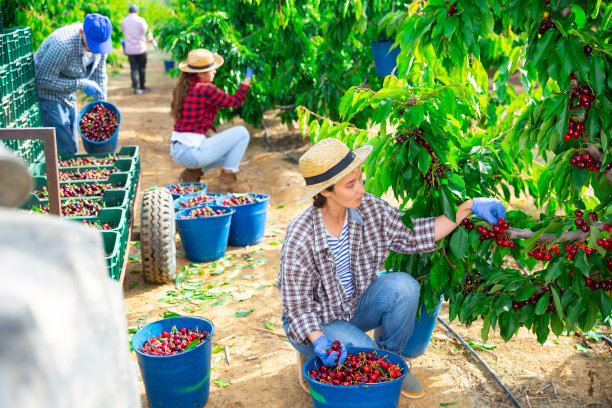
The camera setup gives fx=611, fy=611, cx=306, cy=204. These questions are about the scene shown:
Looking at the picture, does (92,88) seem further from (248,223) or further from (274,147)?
(274,147)

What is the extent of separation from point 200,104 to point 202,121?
21 cm

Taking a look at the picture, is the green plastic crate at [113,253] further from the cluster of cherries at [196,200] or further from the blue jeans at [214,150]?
the blue jeans at [214,150]

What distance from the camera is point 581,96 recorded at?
236 cm

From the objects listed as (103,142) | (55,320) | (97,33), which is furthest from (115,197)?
(55,320)

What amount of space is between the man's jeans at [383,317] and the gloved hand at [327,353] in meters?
0.16

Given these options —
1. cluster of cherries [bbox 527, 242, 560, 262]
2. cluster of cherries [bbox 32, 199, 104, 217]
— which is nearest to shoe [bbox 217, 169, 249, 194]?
cluster of cherries [bbox 32, 199, 104, 217]

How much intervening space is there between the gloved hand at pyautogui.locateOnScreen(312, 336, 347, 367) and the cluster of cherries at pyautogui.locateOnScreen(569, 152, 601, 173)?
3.93 feet

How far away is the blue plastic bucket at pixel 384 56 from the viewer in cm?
543

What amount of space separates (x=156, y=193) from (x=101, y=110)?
1.43m

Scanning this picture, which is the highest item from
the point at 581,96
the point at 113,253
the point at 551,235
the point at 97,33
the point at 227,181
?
the point at 581,96

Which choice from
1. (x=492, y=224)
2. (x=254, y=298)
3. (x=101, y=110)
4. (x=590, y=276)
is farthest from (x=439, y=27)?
(x=101, y=110)

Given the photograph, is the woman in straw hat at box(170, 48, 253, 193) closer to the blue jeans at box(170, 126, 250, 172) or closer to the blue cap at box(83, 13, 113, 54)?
the blue jeans at box(170, 126, 250, 172)

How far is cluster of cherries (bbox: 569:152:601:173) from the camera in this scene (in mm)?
2400

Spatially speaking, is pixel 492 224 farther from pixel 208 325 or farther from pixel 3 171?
pixel 3 171
